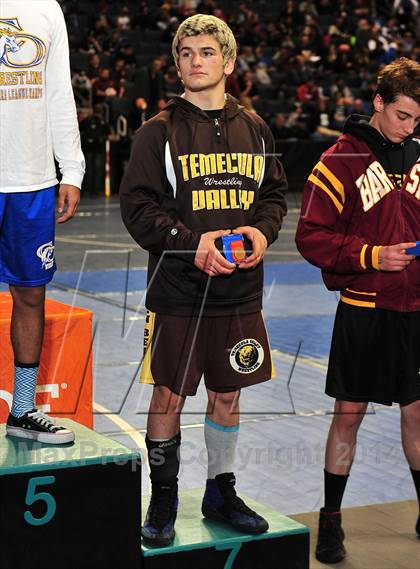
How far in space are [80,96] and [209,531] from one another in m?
15.9

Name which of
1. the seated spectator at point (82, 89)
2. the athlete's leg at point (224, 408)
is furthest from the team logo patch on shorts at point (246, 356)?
the seated spectator at point (82, 89)

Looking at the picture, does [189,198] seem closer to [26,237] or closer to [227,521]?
[26,237]

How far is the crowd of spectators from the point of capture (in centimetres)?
1991

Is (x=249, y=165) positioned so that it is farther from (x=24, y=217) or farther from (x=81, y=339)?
(x=81, y=339)

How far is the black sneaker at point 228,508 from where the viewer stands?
3.89 metres

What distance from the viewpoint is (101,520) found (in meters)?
3.58

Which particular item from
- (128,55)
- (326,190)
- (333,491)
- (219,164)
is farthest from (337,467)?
(128,55)

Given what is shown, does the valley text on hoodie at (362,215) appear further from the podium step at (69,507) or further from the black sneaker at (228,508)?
the podium step at (69,507)

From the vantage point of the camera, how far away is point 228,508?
398cm

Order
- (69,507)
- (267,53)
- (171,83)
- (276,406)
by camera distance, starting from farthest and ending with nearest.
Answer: (267,53)
(171,83)
(276,406)
(69,507)

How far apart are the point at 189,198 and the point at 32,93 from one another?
2.26 ft

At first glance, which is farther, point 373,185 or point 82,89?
point 82,89

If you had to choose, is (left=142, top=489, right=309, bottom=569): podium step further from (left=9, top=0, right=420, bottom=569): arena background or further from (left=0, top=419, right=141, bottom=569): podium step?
(left=9, top=0, right=420, bottom=569): arena background

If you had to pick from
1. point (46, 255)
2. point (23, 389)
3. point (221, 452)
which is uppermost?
point (46, 255)
